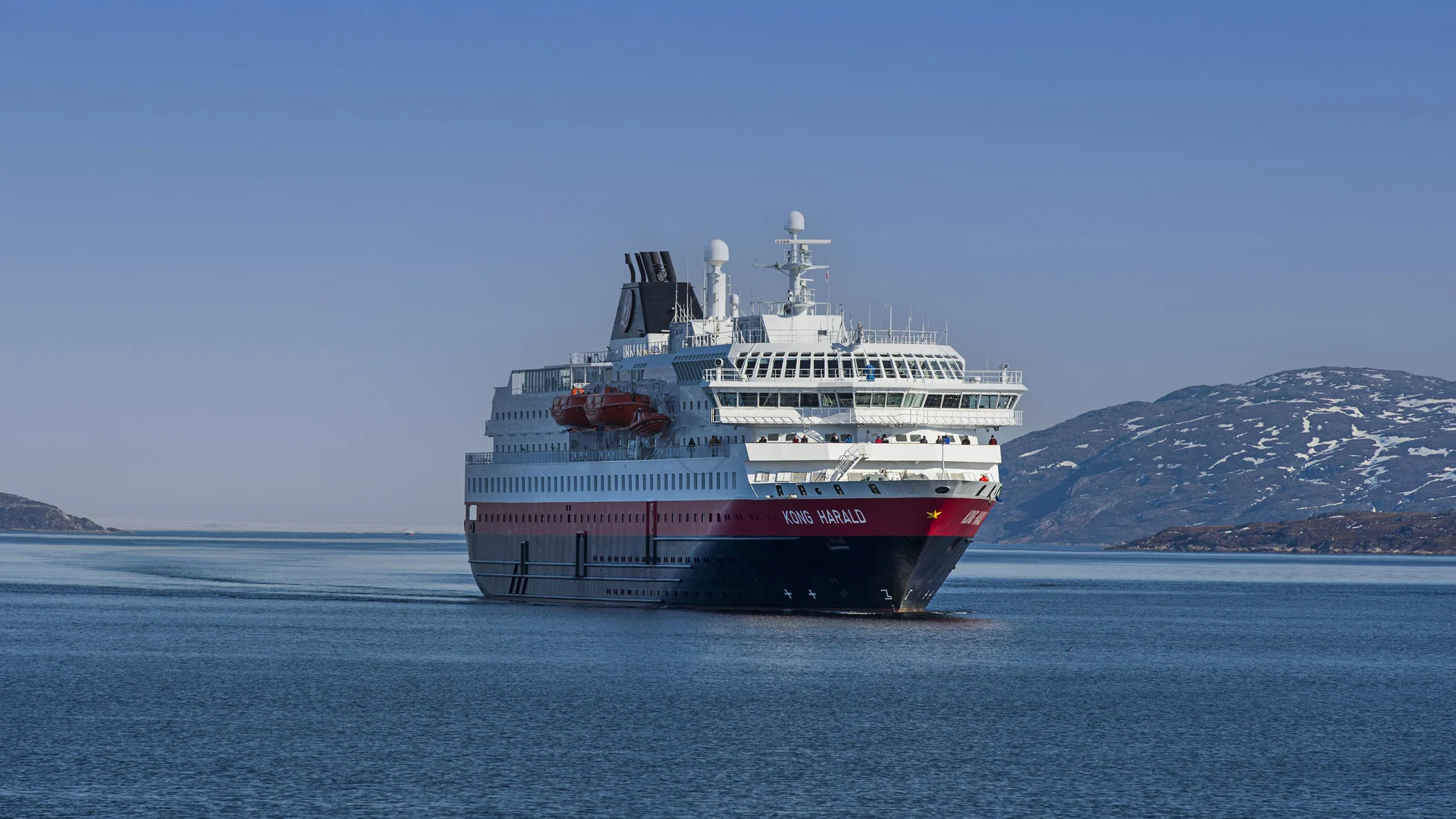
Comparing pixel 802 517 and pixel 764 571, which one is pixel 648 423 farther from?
pixel 802 517

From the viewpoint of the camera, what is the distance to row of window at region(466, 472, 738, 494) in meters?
91.0

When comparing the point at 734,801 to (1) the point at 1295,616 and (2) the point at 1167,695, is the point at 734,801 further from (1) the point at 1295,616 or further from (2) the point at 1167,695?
(1) the point at 1295,616

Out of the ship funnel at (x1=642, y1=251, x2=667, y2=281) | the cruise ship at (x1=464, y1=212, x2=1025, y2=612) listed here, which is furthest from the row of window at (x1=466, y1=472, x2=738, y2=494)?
the ship funnel at (x1=642, y1=251, x2=667, y2=281)

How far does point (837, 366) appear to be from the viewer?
90312mm

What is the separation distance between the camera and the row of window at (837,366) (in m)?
90.0

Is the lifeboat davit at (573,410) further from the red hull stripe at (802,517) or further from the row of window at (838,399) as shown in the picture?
the row of window at (838,399)

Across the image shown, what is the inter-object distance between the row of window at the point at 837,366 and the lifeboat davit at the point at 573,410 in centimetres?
1201

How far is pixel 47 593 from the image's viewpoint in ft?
441

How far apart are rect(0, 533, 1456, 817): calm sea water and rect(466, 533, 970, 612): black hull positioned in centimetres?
122

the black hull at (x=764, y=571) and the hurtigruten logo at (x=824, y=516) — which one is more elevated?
the hurtigruten logo at (x=824, y=516)

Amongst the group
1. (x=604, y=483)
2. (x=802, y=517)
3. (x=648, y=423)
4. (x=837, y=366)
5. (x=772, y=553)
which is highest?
(x=837, y=366)

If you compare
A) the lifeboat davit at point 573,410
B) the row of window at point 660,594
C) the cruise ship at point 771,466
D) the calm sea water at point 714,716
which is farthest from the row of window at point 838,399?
the lifeboat davit at point 573,410

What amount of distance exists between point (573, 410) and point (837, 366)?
16947mm

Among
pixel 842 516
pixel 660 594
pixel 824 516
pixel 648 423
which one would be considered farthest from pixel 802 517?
pixel 648 423
